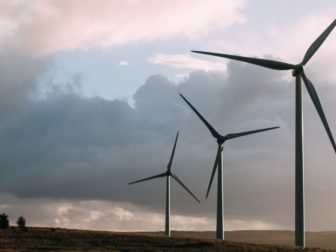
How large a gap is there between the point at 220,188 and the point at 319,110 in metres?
30.7

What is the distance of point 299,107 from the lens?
95.2m

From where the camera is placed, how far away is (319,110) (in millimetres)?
93500

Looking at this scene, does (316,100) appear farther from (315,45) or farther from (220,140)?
(220,140)

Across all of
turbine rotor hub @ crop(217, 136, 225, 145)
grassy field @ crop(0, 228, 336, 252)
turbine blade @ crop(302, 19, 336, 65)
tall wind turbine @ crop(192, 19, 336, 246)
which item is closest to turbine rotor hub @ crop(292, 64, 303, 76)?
tall wind turbine @ crop(192, 19, 336, 246)

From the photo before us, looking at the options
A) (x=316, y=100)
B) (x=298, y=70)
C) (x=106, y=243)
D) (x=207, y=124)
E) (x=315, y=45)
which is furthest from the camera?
(x=207, y=124)

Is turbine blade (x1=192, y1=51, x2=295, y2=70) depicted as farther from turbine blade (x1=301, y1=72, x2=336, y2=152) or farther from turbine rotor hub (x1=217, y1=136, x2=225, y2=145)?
turbine rotor hub (x1=217, y1=136, x2=225, y2=145)

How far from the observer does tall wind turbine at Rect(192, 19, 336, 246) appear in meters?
93.2

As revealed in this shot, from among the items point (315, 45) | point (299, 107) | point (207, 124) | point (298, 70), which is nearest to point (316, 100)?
point (299, 107)

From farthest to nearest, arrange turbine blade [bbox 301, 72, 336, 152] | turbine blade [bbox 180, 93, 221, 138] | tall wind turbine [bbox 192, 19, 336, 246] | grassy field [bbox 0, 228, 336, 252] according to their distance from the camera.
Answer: turbine blade [bbox 180, 93, 221, 138]
grassy field [bbox 0, 228, 336, 252]
tall wind turbine [bbox 192, 19, 336, 246]
turbine blade [bbox 301, 72, 336, 152]

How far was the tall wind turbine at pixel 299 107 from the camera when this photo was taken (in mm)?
93188

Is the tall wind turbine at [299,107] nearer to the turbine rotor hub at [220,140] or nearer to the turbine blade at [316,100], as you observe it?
the turbine blade at [316,100]

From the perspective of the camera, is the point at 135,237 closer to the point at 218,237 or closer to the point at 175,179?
the point at 218,237

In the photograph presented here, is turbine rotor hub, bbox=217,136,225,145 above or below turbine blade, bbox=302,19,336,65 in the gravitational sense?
below

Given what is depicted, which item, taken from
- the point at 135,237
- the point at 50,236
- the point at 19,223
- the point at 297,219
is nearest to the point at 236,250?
the point at 297,219
